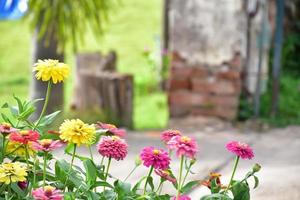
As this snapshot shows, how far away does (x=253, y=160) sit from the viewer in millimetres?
4441

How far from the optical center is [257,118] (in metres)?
5.72

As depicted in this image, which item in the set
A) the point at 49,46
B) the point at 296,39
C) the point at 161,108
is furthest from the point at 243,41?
the point at 161,108

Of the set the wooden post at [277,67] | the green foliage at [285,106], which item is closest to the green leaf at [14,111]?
the green foliage at [285,106]

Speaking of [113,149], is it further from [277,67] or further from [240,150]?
[277,67]

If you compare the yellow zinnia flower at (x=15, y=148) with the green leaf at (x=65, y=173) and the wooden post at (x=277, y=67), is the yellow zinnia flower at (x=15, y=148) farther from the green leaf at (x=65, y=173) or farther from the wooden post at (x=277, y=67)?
the wooden post at (x=277, y=67)

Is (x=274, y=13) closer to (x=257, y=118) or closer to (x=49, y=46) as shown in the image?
(x=257, y=118)

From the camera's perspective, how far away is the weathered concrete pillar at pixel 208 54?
5.57m

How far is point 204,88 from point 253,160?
126 centimetres

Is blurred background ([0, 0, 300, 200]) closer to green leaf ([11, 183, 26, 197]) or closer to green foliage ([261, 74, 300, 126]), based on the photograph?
green foliage ([261, 74, 300, 126])

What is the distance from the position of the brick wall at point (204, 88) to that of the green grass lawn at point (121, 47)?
3.03 meters

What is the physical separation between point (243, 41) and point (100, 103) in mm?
1309

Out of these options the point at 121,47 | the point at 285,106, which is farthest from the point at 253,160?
the point at 121,47

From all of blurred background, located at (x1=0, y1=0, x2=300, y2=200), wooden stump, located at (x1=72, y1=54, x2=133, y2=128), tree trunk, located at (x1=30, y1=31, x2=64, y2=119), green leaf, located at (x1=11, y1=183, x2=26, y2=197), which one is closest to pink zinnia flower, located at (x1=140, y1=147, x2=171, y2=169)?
green leaf, located at (x1=11, y1=183, x2=26, y2=197)

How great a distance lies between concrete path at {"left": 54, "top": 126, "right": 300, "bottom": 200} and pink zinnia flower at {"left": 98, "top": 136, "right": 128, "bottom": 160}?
4.58 ft
